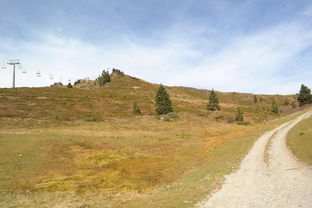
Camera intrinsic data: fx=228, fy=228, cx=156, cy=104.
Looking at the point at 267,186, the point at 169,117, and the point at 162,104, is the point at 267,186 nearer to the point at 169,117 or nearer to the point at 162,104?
the point at 169,117

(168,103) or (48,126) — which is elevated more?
(168,103)

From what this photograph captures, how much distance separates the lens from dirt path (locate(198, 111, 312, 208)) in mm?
11398

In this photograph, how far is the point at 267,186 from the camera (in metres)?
14.2

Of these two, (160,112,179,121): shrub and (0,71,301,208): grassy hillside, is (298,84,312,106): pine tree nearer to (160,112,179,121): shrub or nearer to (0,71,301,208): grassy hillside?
(160,112,179,121): shrub

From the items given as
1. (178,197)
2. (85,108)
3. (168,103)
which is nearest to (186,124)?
(168,103)

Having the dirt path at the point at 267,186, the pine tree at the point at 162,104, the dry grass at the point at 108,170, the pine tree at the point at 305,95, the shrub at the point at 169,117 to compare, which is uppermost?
the pine tree at the point at 305,95

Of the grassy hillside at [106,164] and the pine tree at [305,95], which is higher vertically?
the pine tree at [305,95]

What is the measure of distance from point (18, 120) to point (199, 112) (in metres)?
65.2

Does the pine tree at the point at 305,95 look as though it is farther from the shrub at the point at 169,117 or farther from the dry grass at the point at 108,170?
the dry grass at the point at 108,170

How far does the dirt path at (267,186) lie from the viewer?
11.4m

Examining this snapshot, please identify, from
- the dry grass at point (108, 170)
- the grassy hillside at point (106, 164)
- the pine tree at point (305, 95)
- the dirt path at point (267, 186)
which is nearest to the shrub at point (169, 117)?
the grassy hillside at point (106, 164)

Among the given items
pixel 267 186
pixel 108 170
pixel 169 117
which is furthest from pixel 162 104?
pixel 267 186

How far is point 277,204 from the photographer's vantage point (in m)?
10.9

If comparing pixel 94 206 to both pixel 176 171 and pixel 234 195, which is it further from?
pixel 176 171
